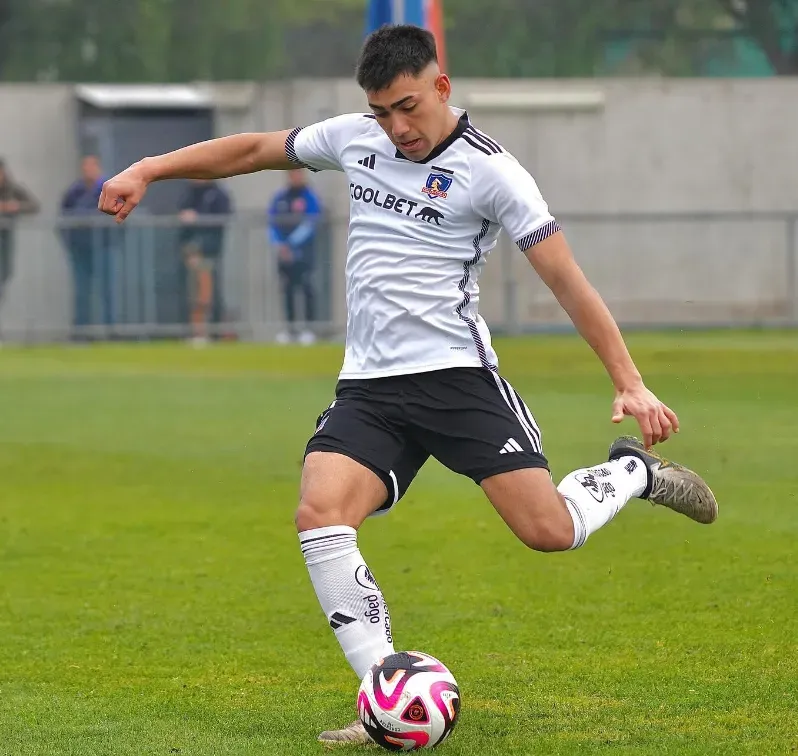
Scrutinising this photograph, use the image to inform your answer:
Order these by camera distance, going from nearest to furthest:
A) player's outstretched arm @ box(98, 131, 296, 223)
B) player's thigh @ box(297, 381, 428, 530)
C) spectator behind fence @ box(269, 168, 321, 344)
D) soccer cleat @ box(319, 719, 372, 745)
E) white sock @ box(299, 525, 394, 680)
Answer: soccer cleat @ box(319, 719, 372, 745) → white sock @ box(299, 525, 394, 680) → player's thigh @ box(297, 381, 428, 530) → player's outstretched arm @ box(98, 131, 296, 223) → spectator behind fence @ box(269, 168, 321, 344)

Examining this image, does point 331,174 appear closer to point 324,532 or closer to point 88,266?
point 88,266

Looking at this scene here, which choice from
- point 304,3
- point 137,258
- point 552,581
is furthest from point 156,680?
point 304,3

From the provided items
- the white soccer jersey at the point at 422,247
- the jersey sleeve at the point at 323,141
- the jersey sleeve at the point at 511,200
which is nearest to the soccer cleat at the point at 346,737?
the white soccer jersey at the point at 422,247

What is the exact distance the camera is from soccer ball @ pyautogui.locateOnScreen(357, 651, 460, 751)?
5.14m

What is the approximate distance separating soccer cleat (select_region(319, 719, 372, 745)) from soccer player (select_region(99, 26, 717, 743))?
0.85 ft

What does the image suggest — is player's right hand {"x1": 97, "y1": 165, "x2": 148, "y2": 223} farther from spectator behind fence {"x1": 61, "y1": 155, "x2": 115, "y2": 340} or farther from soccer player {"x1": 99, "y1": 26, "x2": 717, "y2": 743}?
spectator behind fence {"x1": 61, "y1": 155, "x2": 115, "y2": 340}

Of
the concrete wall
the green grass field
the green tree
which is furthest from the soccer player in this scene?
the green tree

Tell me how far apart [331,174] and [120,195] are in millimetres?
19214

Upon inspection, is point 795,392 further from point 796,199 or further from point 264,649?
point 796,199

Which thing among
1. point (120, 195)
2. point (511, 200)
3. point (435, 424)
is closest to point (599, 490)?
point (435, 424)

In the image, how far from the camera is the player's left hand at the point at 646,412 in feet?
17.7

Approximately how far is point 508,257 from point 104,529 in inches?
602

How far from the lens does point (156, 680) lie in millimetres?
6160

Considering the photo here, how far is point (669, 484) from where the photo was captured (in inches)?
264
